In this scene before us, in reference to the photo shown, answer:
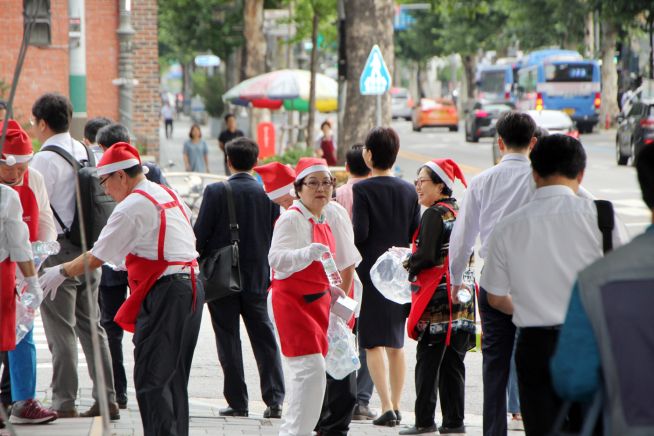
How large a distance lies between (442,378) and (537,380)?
2493 mm

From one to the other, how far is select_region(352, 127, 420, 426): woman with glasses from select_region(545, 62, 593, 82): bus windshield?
46959 mm

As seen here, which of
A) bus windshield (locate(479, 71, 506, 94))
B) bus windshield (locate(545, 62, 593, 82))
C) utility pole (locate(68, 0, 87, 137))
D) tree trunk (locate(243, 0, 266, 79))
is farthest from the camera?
bus windshield (locate(479, 71, 506, 94))

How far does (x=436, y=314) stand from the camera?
7184mm

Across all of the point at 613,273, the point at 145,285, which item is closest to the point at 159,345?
the point at 145,285

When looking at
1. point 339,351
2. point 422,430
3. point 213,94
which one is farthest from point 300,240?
point 213,94

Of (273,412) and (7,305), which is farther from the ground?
(7,305)

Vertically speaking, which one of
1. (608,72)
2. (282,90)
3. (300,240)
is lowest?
(300,240)

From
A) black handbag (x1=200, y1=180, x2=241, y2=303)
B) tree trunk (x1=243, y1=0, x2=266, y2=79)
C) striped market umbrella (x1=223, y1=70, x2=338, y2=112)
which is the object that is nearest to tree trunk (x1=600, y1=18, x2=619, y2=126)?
tree trunk (x1=243, y1=0, x2=266, y2=79)

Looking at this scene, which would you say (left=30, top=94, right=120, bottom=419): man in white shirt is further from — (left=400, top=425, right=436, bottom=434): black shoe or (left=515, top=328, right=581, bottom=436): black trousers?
(left=515, top=328, right=581, bottom=436): black trousers

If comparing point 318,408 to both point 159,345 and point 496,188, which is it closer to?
point 159,345

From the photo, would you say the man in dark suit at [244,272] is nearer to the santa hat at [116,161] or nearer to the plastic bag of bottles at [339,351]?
the plastic bag of bottles at [339,351]

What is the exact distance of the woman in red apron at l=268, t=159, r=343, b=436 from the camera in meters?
6.43

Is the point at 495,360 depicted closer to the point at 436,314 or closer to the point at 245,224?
the point at 436,314

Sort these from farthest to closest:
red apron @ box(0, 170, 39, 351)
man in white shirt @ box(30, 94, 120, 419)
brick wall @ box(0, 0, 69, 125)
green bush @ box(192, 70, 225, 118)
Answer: green bush @ box(192, 70, 225, 118) → brick wall @ box(0, 0, 69, 125) → man in white shirt @ box(30, 94, 120, 419) → red apron @ box(0, 170, 39, 351)
